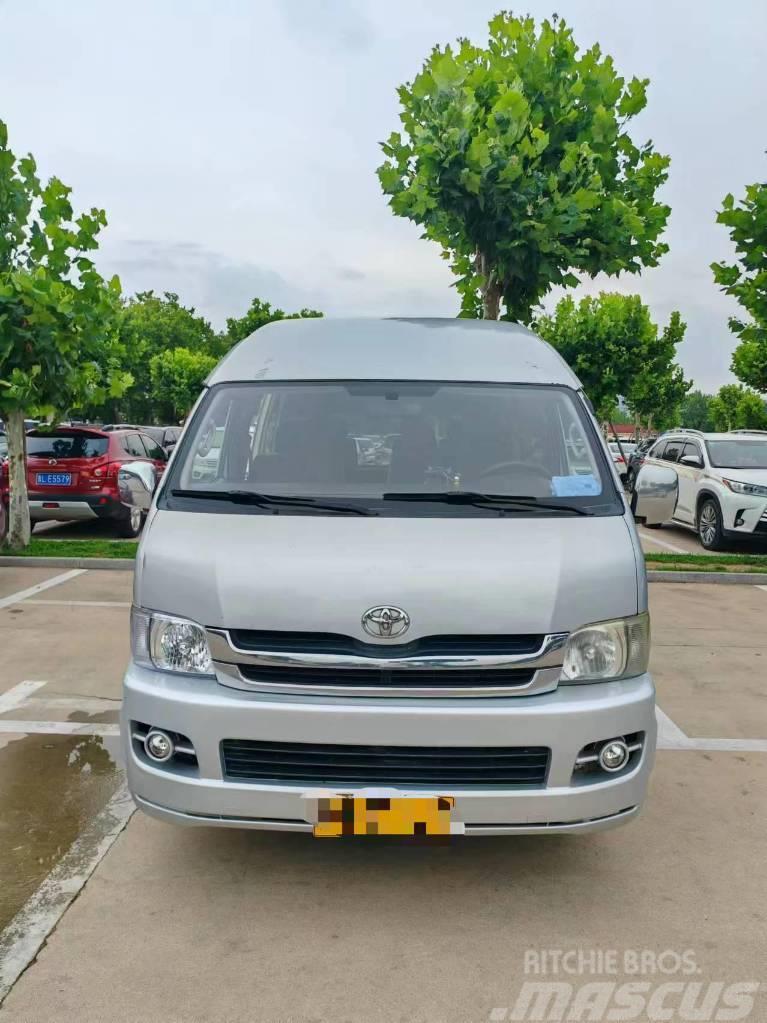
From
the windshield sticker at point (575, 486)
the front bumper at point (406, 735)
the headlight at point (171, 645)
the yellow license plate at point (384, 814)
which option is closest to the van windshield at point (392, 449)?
the windshield sticker at point (575, 486)

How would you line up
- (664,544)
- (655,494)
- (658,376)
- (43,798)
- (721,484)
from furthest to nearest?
(658,376) < (664,544) < (721,484) < (655,494) < (43,798)

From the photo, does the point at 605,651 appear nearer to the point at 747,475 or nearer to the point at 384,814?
the point at 384,814

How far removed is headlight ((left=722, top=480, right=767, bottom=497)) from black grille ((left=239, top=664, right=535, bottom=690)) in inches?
424

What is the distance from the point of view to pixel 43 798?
434 centimetres

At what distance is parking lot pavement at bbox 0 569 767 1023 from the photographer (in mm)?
2896

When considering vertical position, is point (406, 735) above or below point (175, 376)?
below

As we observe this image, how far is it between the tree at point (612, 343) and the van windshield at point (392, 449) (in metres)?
39.1

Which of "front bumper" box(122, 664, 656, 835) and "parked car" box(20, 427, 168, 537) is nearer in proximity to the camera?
"front bumper" box(122, 664, 656, 835)

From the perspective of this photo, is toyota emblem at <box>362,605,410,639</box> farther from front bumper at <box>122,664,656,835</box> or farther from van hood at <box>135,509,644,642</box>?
front bumper at <box>122,664,656,835</box>

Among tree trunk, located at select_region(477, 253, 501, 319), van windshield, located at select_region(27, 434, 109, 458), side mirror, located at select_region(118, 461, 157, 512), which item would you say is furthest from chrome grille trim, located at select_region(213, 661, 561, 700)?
tree trunk, located at select_region(477, 253, 501, 319)

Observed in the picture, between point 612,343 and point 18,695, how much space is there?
40.5 m

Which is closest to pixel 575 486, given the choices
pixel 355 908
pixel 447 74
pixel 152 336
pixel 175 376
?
pixel 355 908

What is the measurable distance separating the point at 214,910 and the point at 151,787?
0.49m

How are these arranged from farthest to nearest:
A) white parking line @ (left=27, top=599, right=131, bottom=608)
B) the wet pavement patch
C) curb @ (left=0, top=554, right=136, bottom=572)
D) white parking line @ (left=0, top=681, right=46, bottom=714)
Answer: curb @ (left=0, top=554, right=136, bottom=572), white parking line @ (left=27, top=599, right=131, bottom=608), white parking line @ (left=0, top=681, right=46, bottom=714), the wet pavement patch
